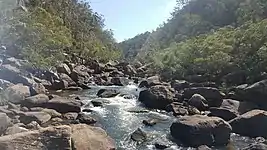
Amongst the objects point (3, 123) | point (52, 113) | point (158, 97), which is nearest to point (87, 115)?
point (52, 113)

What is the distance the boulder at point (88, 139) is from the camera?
29.4 feet

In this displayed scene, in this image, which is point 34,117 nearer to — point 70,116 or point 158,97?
point 70,116

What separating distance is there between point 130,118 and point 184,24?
63960 millimetres

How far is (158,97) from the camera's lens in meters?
18.0

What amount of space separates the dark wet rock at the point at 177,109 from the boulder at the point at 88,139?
6777mm

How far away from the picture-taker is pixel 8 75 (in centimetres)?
1962

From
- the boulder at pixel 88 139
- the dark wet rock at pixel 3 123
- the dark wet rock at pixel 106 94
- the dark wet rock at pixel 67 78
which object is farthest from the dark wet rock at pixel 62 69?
the boulder at pixel 88 139

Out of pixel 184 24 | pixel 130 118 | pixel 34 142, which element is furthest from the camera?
pixel 184 24

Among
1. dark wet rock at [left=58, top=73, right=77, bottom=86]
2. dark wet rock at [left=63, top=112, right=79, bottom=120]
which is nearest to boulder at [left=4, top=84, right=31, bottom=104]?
dark wet rock at [left=63, top=112, right=79, bottom=120]

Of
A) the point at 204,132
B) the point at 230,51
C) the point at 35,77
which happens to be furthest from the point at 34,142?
the point at 230,51

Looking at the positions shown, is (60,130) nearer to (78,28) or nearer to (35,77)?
(35,77)

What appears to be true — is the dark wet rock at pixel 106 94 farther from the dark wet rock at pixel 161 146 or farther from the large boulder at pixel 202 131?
the dark wet rock at pixel 161 146

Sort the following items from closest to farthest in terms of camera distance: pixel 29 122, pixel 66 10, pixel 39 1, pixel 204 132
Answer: pixel 204 132 → pixel 29 122 → pixel 39 1 → pixel 66 10

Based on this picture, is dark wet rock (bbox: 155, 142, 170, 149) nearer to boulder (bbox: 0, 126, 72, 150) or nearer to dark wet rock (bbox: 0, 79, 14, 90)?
boulder (bbox: 0, 126, 72, 150)
